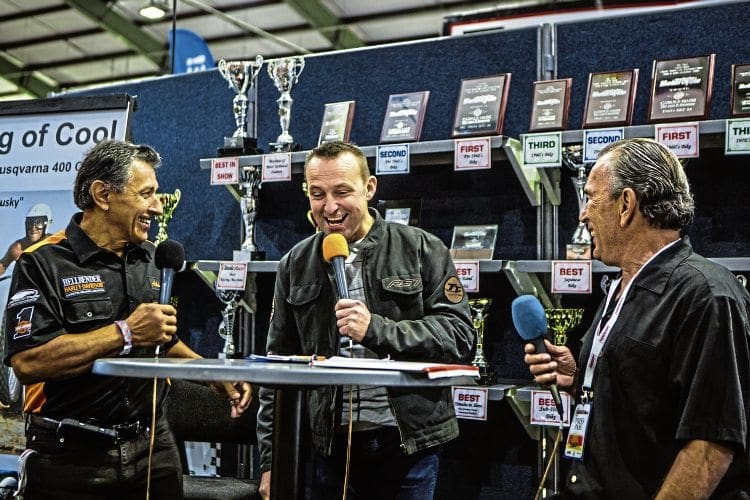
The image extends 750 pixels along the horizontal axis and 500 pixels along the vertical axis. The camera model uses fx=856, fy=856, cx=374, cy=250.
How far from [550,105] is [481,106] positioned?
0.95 ft

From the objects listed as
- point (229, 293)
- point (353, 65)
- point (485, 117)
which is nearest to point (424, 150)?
point (485, 117)

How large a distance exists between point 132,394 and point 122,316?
0.23 meters

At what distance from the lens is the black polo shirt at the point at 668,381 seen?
171 cm

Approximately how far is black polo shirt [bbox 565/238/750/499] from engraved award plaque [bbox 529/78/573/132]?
131cm

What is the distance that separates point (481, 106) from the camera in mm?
3395

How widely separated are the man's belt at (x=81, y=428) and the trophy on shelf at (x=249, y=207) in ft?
4.68

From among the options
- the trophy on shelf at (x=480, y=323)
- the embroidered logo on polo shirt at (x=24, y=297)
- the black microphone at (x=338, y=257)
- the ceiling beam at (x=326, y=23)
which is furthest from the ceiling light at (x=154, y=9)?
the black microphone at (x=338, y=257)

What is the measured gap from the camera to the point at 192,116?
4410 mm

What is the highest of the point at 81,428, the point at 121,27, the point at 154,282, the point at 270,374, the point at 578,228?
the point at 121,27

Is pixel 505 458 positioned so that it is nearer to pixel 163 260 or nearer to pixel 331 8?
pixel 163 260

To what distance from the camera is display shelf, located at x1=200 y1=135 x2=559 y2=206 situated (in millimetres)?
3162

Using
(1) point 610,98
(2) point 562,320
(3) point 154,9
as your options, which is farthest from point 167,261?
(3) point 154,9

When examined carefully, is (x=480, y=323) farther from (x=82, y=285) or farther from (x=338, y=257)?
(x=82, y=285)

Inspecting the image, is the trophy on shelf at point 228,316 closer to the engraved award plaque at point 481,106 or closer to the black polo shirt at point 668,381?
the engraved award plaque at point 481,106
